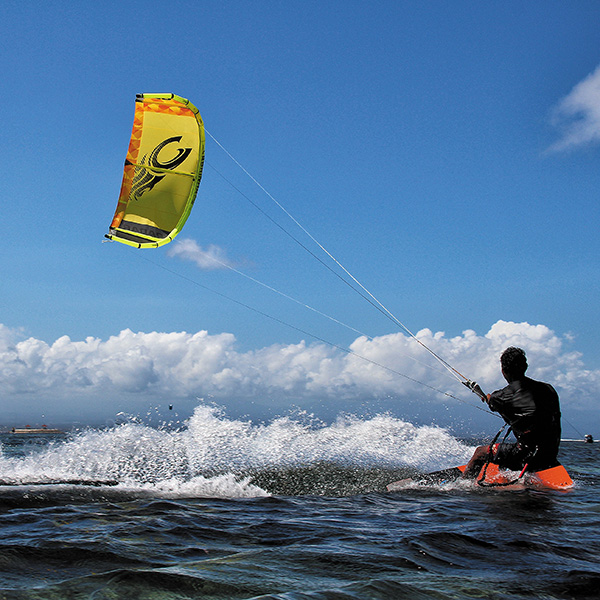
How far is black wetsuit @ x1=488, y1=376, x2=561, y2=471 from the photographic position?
9.50 meters

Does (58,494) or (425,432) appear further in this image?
(425,432)

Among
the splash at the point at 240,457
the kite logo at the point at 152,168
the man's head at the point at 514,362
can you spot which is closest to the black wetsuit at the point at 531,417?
the man's head at the point at 514,362

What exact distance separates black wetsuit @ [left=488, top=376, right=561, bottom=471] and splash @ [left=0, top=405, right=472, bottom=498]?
312 centimetres

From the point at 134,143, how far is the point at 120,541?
33.5 feet

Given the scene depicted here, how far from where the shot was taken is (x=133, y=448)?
11.8m

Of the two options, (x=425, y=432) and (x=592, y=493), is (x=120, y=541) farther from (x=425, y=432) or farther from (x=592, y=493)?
(x=425, y=432)

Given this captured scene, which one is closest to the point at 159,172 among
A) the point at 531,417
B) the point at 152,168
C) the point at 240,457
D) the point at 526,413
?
the point at 152,168

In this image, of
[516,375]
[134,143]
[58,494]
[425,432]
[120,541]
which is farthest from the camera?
[425,432]

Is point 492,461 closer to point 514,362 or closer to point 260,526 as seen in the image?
point 514,362

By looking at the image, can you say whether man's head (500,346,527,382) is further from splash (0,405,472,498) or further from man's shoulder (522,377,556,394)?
splash (0,405,472,498)

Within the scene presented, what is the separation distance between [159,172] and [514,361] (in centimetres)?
962

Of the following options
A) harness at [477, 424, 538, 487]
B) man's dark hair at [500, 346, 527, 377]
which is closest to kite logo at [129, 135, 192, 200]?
man's dark hair at [500, 346, 527, 377]

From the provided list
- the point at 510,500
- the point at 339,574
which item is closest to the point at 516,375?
the point at 510,500

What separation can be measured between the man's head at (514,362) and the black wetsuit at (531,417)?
0.14 m
